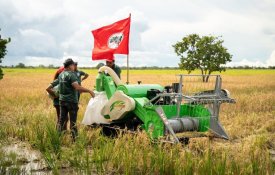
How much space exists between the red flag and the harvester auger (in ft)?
2.16

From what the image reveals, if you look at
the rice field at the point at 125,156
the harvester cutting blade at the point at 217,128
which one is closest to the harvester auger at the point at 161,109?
the harvester cutting blade at the point at 217,128

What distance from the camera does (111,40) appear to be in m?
10.2

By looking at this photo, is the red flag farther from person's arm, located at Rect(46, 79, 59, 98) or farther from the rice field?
the rice field

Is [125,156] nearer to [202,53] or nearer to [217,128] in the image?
[217,128]

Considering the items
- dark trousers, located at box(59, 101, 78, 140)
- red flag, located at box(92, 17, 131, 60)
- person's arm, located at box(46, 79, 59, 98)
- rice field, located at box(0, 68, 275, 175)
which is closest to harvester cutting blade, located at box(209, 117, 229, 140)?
rice field, located at box(0, 68, 275, 175)

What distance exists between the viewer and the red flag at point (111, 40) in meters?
10.2

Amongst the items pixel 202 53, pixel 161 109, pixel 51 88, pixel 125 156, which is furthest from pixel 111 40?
pixel 202 53

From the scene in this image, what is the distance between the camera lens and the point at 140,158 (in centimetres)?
642

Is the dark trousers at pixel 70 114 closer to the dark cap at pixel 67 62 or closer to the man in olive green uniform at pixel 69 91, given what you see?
the man in olive green uniform at pixel 69 91

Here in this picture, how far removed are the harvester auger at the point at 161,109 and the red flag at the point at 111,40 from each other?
26.0 inches

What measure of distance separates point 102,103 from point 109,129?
2.14 ft

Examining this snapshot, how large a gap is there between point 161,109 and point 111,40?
317 centimetres

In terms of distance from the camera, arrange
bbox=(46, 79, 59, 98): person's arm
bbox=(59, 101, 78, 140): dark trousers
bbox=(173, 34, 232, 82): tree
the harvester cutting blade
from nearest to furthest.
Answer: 1. the harvester cutting blade
2. bbox=(59, 101, 78, 140): dark trousers
3. bbox=(46, 79, 59, 98): person's arm
4. bbox=(173, 34, 232, 82): tree

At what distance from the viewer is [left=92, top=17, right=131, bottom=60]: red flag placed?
10.2m
